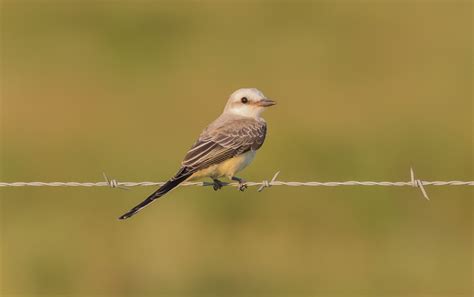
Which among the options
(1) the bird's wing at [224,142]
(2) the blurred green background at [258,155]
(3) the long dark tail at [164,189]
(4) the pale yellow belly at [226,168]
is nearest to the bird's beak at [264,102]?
(1) the bird's wing at [224,142]

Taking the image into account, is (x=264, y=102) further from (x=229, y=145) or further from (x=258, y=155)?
(x=258, y=155)

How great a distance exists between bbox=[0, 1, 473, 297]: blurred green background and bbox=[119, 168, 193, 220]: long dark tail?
1.91 m

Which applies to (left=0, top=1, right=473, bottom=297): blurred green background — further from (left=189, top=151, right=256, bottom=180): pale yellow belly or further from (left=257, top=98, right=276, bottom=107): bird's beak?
(left=257, top=98, right=276, bottom=107): bird's beak

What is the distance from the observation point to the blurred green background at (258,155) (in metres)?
10.1

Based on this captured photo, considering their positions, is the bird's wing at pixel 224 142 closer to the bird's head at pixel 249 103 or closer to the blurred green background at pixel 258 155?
the bird's head at pixel 249 103

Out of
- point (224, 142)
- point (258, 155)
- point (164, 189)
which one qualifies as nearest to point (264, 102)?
point (224, 142)

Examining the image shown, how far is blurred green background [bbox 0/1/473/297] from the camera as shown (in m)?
10.1

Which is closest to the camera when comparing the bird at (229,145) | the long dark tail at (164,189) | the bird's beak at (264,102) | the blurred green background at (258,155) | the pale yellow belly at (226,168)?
the long dark tail at (164,189)

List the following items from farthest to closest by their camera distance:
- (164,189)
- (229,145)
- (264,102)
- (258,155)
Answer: (258,155) < (264,102) < (229,145) < (164,189)

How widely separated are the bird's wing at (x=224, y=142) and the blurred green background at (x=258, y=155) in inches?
63.3

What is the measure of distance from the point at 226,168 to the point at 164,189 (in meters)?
0.91

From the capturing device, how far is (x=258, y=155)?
43.1 ft

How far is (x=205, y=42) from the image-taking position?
1991 centimetres

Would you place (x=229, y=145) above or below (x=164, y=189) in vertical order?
above
